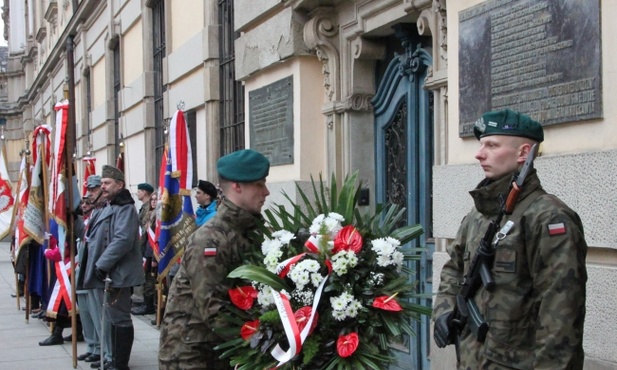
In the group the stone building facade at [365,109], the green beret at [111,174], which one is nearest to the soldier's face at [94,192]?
the green beret at [111,174]

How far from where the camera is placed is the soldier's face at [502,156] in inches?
134

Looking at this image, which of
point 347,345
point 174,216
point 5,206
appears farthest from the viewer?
point 5,206

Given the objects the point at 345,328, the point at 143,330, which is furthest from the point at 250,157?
the point at 143,330

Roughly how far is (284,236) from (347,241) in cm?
32

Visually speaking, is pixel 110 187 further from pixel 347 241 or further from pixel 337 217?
pixel 347 241

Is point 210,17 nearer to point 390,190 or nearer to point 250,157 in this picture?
point 390,190

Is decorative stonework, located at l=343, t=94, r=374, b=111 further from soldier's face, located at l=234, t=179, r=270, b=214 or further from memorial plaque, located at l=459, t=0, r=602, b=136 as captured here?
soldier's face, located at l=234, t=179, r=270, b=214

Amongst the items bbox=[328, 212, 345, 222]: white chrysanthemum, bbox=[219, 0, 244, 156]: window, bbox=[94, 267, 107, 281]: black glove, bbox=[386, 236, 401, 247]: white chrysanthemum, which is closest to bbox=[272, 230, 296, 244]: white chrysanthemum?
bbox=[328, 212, 345, 222]: white chrysanthemum

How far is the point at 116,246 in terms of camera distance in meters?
7.68

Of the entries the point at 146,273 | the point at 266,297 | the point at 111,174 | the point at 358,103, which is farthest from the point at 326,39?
the point at 146,273

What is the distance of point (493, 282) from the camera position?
3283mm

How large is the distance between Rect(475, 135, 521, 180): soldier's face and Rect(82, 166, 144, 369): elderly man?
194 inches

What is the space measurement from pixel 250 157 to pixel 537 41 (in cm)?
182

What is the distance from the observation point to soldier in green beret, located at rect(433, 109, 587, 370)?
10.1 feet
